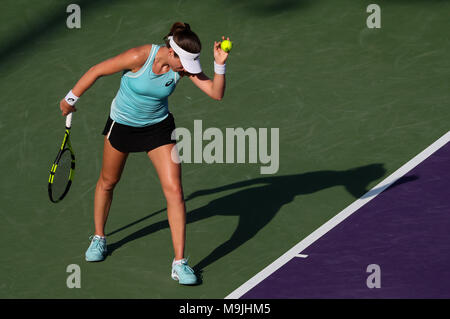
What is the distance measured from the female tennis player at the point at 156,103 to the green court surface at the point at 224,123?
28.8 inches

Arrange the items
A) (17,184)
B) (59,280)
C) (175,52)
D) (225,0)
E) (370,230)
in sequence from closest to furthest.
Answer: (175,52) → (59,280) → (370,230) → (17,184) → (225,0)

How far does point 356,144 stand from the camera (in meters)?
12.4

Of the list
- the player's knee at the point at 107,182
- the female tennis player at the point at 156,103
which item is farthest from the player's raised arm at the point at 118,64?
the player's knee at the point at 107,182

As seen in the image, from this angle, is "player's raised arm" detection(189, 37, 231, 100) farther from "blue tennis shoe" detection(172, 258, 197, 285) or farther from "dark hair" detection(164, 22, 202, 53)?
"blue tennis shoe" detection(172, 258, 197, 285)

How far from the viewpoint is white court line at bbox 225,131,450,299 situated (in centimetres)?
987

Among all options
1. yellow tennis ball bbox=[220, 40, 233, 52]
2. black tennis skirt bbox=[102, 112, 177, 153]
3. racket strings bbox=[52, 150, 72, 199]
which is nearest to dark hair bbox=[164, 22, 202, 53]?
yellow tennis ball bbox=[220, 40, 233, 52]

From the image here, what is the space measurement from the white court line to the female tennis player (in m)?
0.54

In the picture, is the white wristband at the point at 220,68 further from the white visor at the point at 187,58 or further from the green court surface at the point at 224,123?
the green court surface at the point at 224,123

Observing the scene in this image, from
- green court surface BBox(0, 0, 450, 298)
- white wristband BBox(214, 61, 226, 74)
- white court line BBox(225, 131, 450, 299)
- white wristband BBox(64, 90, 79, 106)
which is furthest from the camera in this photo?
green court surface BBox(0, 0, 450, 298)

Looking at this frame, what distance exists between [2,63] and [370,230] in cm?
580

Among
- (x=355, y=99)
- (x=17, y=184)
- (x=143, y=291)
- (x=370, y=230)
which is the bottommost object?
(x=143, y=291)

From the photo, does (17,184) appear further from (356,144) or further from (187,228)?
(356,144)

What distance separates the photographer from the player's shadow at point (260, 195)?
10.8m

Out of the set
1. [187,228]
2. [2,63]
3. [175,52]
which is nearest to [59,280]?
[187,228]
